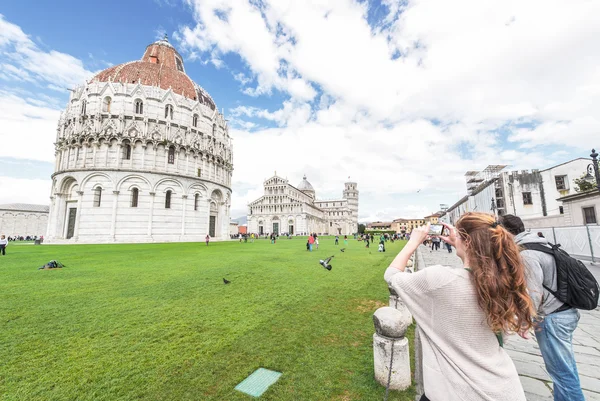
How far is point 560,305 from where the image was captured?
2322 mm

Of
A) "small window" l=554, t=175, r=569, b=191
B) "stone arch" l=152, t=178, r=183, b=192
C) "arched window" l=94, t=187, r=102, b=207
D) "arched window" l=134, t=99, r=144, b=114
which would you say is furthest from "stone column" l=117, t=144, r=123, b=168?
"small window" l=554, t=175, r=569, b=191

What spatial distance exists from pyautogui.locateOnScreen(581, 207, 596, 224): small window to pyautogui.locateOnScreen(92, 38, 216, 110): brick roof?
139 ft

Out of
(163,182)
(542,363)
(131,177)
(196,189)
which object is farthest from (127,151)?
(542,363)

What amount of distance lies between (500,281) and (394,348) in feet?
7.11

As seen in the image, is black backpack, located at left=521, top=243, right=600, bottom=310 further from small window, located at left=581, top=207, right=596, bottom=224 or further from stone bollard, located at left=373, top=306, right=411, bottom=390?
small window, located at left=581, top=207, right=596, bottom=224

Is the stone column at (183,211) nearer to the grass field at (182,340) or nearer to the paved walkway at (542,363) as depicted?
the grass field at (182,340)

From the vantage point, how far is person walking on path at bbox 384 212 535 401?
4.55 feet

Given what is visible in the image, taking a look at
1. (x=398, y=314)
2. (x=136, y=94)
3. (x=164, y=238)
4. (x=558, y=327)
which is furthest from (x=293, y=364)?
(x=136, y=94)

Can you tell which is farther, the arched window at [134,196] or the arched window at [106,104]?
the arched window at [106,104]

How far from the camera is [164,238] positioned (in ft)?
103

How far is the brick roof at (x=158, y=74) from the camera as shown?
3472 centimetres

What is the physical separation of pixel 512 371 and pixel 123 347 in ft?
15.9

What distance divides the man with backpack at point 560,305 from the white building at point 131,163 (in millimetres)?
34464

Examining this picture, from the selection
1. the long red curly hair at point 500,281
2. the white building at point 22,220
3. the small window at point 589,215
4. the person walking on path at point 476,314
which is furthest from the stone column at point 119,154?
the white building at point 22,220
